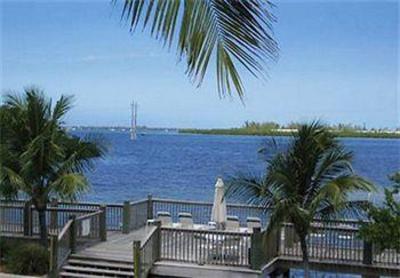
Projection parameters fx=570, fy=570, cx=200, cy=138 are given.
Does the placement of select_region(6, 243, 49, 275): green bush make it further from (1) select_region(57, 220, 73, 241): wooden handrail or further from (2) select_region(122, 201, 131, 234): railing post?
(2) select_region(122, 201, 131, 234): railing post

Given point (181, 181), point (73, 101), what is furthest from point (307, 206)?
point (181, 181)

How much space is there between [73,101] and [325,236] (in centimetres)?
575

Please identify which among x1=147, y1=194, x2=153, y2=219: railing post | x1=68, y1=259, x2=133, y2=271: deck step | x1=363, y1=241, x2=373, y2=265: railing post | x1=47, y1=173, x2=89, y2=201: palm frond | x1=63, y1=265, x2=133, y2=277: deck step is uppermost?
x1=47, y1=173, x2=89, y2=201: palm frond

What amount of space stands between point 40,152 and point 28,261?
213 centimetres

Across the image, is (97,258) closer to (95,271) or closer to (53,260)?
(95,271)

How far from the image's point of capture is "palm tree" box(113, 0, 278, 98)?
4.81 ft

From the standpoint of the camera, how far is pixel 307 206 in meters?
9.46

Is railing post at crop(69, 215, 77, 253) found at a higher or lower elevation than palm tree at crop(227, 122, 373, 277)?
lower

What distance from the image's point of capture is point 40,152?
11.3 meters

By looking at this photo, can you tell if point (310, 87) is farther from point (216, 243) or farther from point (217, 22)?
point (217, 22)

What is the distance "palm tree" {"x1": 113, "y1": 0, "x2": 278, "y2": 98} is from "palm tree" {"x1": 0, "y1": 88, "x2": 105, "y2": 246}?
32.6ft

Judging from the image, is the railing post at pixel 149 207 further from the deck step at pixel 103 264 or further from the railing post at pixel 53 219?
the deck step at pixel 103 264

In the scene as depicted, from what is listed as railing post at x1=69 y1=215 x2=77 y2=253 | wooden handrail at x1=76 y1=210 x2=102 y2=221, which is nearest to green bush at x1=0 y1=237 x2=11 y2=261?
railing post at x1=69 y1=215 x2=77 y2=253

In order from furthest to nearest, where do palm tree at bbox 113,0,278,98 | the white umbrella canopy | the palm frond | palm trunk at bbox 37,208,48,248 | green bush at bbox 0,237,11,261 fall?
the white umbrella canopy → palm trunk at bbox 37,208,48,248 → green bush at bbox 0,237,11,261 → the palm frond → palm tree at bbox 113,0,278,98
